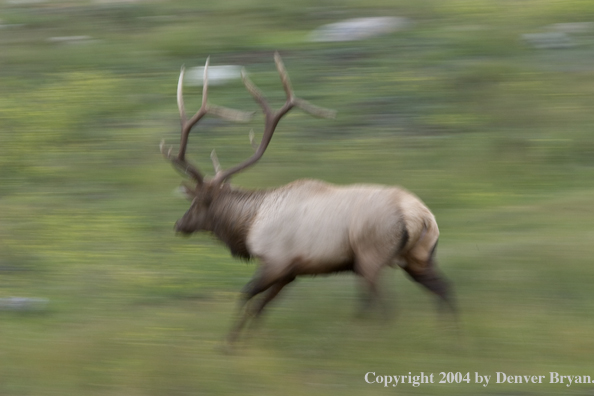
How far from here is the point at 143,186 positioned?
31.3 ft

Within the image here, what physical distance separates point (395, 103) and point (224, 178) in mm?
4855

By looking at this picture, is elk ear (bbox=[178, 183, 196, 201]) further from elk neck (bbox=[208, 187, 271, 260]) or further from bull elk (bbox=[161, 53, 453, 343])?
bull elk (bbox=[161, 53, 453, 343])

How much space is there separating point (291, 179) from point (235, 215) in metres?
3.27

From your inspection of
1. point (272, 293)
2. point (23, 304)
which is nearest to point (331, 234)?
point (272, 293)

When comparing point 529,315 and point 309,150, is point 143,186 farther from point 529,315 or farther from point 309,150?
point 529,315

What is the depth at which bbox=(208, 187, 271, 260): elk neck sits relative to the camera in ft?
20.2

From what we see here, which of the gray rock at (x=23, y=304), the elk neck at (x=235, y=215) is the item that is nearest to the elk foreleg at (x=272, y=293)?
the elk neck at (x=235, y=215)

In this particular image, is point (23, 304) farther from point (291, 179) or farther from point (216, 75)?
point (216, 75)

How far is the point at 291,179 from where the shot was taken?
945 centimetres

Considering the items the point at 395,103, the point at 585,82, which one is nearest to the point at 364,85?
the point at 395,103

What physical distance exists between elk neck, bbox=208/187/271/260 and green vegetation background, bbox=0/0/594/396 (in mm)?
657

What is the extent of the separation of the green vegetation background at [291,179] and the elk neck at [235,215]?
657 mm

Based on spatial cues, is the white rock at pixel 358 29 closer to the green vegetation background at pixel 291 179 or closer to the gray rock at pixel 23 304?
the green vegetation background at pixel 291 179

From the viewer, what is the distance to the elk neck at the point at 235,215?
6152 millimetres
